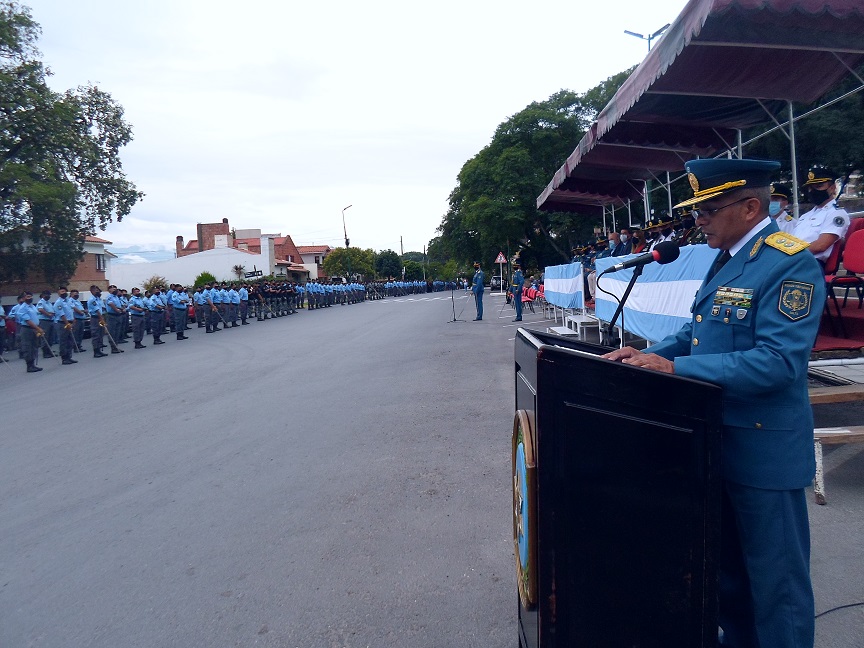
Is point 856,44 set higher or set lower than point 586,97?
lower

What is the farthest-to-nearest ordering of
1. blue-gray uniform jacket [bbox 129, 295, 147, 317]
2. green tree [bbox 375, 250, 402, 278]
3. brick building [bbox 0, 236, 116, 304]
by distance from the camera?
green tree [bbox 375, 250, 402, 278] → brick building [bbox 0, 236, 116, 304] → blue-gray uniform jacket [bbox 129, 295, 147, 317]

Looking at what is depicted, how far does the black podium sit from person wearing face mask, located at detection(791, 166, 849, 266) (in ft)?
14.9

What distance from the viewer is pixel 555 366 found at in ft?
5.79

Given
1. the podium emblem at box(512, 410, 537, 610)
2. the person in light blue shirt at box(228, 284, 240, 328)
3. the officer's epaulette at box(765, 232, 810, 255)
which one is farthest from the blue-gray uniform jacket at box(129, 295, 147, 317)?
the officer's epaulette at box(765, 232, 810, 255)

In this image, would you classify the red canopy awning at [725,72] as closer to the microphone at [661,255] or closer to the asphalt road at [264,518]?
the microphone at [661,255]

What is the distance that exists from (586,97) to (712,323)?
41.1 metres

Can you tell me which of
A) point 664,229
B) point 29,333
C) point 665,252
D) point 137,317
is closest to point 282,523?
point 665,252

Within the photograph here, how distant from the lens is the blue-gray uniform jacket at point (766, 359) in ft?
6.20

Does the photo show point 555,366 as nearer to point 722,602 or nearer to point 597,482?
point 597,482

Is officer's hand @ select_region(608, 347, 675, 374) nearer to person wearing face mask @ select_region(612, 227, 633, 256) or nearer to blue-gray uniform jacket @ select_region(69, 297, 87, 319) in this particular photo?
person wearing face mask @ select_region(612, 227, 633, 256)

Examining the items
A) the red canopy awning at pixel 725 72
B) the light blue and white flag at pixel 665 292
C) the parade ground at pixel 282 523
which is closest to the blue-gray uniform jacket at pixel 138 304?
the parade ground at pixel 282 523

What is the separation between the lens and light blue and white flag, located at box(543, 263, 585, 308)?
42.2 ft

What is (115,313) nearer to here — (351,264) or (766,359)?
(766,359)

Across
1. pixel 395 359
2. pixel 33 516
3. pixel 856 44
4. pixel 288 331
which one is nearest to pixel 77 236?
pixel 288 331
